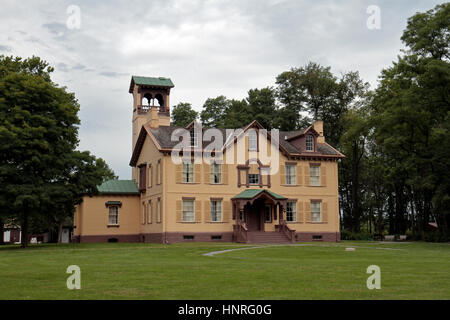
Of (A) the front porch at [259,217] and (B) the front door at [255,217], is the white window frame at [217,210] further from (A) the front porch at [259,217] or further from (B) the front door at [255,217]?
(B) the front door at [255,217]

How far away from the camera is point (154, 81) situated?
55.4 metres

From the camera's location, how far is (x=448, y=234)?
45.0 meters

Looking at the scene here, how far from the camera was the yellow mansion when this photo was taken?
4266cm

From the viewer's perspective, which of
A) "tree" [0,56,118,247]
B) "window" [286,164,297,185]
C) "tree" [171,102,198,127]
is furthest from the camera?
"tree" [171,102,198,127]

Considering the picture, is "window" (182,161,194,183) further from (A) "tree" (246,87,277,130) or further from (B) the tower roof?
(A) "tree" (246,87,277,130)

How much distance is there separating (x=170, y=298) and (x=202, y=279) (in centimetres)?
346

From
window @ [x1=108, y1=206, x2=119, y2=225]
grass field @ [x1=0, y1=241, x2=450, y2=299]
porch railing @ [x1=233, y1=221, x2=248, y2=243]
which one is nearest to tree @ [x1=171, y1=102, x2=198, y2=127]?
window @ [x1=108, y1=206, x2=119, y2=225]

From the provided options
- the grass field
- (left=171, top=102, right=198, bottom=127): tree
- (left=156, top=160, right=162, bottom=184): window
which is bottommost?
the grass field

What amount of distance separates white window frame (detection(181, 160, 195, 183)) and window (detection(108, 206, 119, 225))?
852 centimetres

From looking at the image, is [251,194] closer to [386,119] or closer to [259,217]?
[259,217]

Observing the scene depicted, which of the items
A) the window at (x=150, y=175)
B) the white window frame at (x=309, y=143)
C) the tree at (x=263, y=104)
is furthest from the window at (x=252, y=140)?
the tree at (x=263, y=104)

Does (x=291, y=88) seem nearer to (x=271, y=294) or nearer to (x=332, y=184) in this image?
(x=332, y=184)

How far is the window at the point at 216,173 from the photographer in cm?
4384

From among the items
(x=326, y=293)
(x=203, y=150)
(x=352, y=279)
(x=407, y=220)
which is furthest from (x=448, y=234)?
(x=326, y=293)
